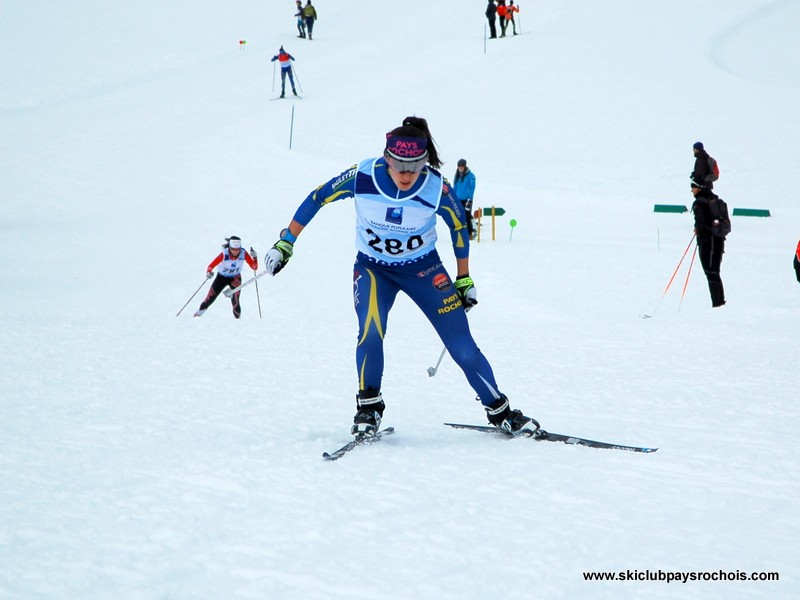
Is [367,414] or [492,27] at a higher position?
[492,27]

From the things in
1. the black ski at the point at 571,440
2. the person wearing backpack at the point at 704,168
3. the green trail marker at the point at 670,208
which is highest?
the green trail marker at the point at 670,208

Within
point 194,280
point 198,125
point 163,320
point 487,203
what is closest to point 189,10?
point 198,125

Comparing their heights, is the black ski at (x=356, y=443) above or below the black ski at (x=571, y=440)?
above

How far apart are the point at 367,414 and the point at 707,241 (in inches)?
243

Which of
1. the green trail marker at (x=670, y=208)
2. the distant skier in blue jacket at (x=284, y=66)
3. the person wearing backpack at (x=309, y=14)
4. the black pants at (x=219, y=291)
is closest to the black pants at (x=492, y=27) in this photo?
the person wearing backpack at (x=309, y=14)

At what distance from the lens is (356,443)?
13.9 feet

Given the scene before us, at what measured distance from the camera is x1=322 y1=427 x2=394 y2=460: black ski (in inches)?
156

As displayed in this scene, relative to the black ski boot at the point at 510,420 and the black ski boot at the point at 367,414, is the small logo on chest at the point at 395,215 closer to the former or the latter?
the black ski boot at the point at 367,414

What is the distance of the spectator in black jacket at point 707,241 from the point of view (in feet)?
28.6

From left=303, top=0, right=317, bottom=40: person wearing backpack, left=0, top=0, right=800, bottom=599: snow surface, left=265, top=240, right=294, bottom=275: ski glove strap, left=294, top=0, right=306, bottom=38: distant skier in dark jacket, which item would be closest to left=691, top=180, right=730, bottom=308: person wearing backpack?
left=0, top=0, right=800, bottom=599: snow surface

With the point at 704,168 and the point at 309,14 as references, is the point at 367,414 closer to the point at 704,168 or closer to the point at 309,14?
the point at 704,168

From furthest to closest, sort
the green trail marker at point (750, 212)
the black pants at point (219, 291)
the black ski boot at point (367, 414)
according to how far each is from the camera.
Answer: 1. the green trail marker at point (750, 212)
2. the black pants at point (219, 291)
3. the black ski boot at point (367, 414)

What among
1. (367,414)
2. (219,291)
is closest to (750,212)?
(219,291)

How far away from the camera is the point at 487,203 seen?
1797 cm
